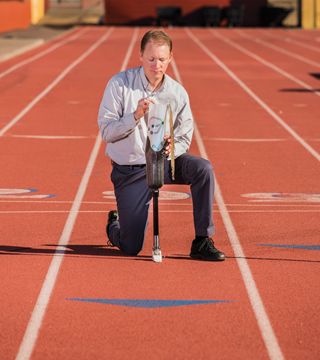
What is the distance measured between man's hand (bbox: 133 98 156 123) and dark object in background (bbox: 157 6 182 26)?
1629 inches

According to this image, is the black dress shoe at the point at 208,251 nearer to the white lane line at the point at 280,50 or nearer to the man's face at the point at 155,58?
the man's face at the point at 155,58

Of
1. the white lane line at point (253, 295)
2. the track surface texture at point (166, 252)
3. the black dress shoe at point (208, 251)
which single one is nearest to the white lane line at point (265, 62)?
the track surface texture at point (166, 252)

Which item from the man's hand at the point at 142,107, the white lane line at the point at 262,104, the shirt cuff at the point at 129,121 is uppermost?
the man's hand at the point at 142,107

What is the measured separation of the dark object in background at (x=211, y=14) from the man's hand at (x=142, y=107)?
4161cm

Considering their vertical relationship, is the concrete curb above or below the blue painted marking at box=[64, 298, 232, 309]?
above

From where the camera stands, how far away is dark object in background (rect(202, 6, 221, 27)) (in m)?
45.2

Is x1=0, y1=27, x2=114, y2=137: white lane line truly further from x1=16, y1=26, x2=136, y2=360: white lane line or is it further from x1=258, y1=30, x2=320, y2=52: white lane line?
x1=258, y1=30, x2=320, y2=52: white lane line

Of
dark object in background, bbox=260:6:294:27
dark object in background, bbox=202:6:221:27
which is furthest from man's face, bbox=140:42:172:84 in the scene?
dark object in background, bbox=202:6:221:27

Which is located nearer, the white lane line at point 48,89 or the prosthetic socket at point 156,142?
the prosthetic socket at point 156,142

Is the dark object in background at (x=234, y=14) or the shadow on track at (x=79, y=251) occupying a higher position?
the dark object in background at (x=234, y=14)

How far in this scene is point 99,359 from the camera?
3.56m

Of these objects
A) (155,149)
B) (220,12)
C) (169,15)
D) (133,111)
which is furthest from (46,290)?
(220,12)

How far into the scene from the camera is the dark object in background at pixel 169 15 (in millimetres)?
45125

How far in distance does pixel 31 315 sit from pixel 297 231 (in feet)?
8.80
